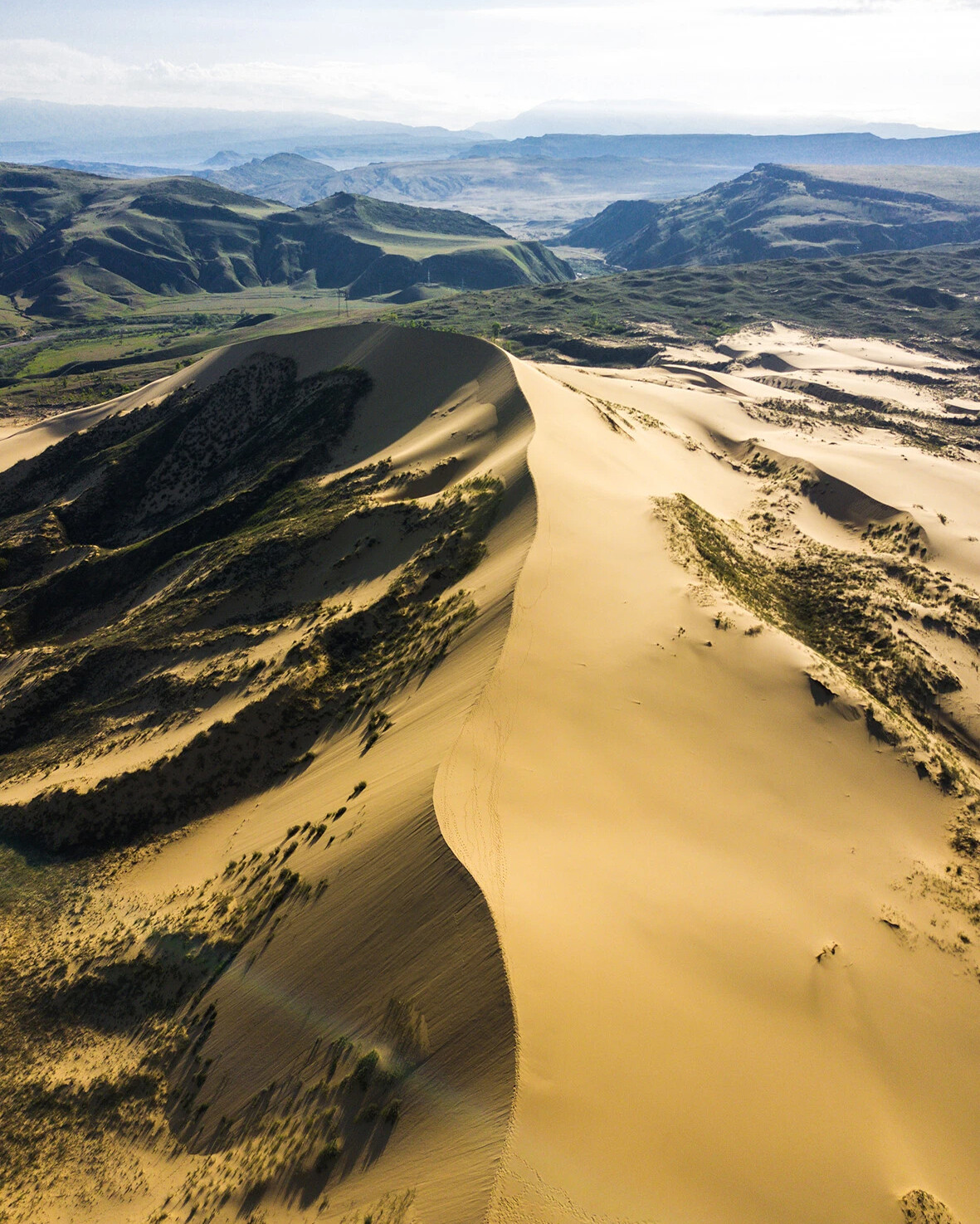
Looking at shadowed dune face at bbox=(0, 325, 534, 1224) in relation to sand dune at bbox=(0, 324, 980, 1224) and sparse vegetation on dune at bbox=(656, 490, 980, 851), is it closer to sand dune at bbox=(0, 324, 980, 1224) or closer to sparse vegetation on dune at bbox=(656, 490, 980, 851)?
sand dune at bbox=(0, 324, 980, 1224)

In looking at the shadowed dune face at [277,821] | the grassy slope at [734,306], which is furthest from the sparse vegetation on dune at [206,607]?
the grassy slope at [734,306]

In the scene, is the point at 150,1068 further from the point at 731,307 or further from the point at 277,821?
the point at 731,307

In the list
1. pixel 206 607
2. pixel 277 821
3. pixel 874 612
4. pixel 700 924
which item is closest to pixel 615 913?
pixel 700 924

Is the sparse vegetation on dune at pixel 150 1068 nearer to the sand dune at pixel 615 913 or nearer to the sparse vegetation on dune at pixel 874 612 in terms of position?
the sand dune at pixel 615 913

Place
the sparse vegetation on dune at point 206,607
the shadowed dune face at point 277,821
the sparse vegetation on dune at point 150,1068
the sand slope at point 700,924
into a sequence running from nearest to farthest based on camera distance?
the sand slope at point 700,924 → the shadowed dune face at point 277,821 → the sparse vegetation on dune at point 150,1068 → the sparse vegetation on dune at point 206,607

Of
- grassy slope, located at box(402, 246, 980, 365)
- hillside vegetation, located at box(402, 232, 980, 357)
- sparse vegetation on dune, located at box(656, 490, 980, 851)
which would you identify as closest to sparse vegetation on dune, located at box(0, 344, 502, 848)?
sparse vegetation on dune, located at box(656, 490, 980, 851)

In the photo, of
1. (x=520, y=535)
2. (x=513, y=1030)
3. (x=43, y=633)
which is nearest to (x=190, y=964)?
Result: (x=513, y=1030)

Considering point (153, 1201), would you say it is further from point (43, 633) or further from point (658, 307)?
point (658, 307)
